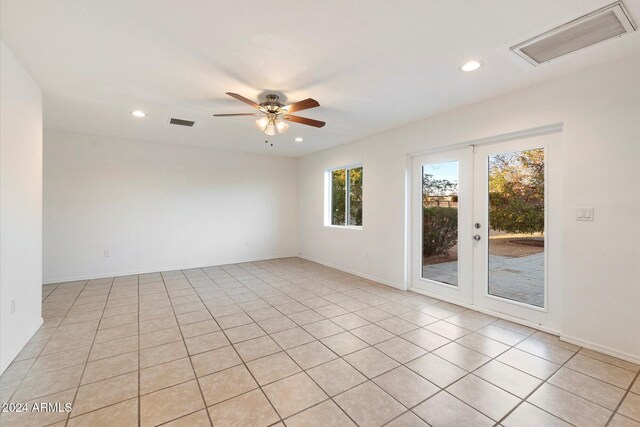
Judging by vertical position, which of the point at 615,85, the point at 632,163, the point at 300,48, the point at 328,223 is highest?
the point at 300,48

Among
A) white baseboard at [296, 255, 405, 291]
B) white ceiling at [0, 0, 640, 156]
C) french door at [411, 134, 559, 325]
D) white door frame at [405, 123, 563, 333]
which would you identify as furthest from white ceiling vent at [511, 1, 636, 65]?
white baseboard at [296, 255, 405, 291]

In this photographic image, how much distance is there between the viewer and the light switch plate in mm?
2528

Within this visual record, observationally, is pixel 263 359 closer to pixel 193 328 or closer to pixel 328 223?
pixel 193 328

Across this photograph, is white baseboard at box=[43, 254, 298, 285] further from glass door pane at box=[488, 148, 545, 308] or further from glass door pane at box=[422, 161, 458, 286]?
glass door pane at box=[488, 148, 545, 308]

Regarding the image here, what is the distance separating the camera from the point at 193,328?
295 centimetres

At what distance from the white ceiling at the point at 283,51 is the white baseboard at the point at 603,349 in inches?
97.8

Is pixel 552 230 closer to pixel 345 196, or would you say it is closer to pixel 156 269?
pixel 345 196

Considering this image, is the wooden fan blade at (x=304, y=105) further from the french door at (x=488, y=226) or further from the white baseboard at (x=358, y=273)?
the white baseboard at (x=358, y=273)

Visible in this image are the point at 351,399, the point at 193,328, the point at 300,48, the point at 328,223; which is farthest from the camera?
the point at 328,223

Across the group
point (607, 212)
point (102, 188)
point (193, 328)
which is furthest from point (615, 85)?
point (102, 188)

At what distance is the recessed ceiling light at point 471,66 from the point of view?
2451 mm

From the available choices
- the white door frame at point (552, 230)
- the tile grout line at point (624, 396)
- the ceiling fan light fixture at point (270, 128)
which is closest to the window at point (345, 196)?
the ceiling fan light fixture at point (270, 128)

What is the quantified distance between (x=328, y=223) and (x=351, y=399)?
451 cm

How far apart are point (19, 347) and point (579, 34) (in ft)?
17.0
